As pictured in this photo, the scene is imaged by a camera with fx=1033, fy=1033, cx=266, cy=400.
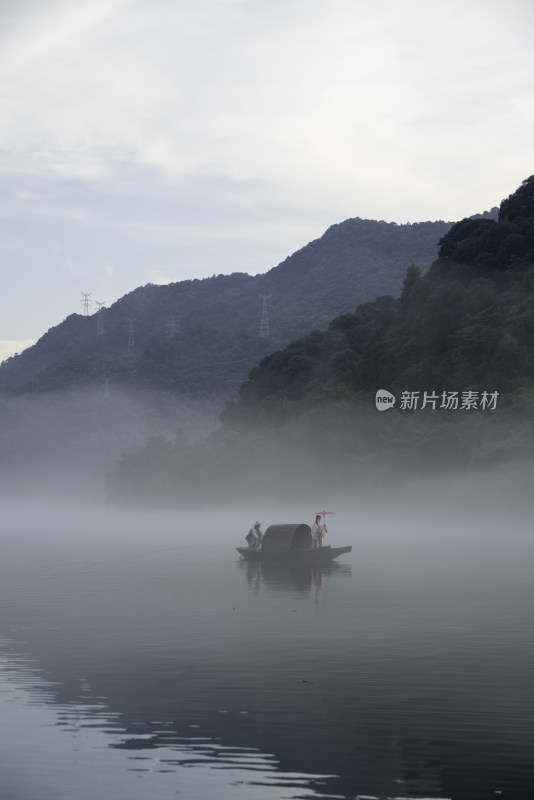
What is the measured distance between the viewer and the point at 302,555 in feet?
196

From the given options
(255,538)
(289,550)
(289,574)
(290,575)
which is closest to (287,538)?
(289,550)

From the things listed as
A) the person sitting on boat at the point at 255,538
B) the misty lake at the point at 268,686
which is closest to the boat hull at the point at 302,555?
the person sitting on boat at the point at 255,538

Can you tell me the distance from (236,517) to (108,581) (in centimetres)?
8277

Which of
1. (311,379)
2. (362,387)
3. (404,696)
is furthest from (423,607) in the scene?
(311,379)

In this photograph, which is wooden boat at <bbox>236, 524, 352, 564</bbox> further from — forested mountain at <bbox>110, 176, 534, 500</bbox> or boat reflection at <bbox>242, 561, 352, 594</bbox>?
forested mountain at <bbox>110, 176, 534, 500</bbox>

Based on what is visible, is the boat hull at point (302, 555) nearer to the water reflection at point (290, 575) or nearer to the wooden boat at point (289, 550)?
the wooden boat at point (289, 550)

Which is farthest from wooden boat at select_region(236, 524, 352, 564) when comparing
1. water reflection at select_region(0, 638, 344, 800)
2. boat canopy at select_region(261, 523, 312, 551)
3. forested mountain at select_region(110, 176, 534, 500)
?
forested mountain at select_region(110, 176, 534, 500)

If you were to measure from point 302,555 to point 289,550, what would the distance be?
93 centimetres

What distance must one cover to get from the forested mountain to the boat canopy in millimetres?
49651

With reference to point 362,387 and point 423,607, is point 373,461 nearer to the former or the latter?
point 362,387

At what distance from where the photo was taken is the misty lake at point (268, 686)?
17.4 meters

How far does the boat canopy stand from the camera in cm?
5953

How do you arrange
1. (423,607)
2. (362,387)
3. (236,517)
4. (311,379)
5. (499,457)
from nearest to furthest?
(423,607) → (499,457) → (236,517) → (362,387) → (311,379)

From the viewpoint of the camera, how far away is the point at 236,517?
447 feet
